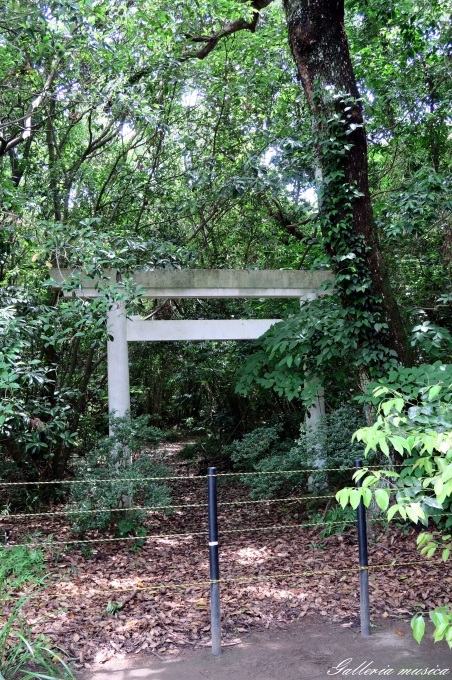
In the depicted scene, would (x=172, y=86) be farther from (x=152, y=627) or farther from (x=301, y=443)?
(x=152, y=627)

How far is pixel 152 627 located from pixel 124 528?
2.11 m

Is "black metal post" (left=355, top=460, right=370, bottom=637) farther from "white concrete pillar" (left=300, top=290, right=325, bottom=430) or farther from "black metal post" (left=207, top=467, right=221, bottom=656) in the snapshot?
"white concrete pillar" (left=300, top=290, right=325, bottom=430)

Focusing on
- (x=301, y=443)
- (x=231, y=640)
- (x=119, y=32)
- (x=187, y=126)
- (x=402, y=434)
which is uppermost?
(x=119, y=32)

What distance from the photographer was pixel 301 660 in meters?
3.53

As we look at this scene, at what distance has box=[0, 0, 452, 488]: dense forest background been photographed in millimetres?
5881

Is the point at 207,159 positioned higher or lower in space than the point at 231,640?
higher

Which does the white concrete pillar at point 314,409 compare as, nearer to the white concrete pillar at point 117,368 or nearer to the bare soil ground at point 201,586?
the bare soil ground at point 201,586

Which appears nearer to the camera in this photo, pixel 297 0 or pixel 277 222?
pixel 297 0

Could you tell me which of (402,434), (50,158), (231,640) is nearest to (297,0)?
(50,158)

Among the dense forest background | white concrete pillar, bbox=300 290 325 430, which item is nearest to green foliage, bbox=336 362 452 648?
the dense forest background

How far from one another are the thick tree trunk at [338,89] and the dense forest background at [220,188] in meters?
0.03

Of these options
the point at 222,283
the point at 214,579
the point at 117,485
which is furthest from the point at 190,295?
the point at 214,579

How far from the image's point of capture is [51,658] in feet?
11.6

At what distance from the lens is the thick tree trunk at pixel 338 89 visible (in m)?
6.08
